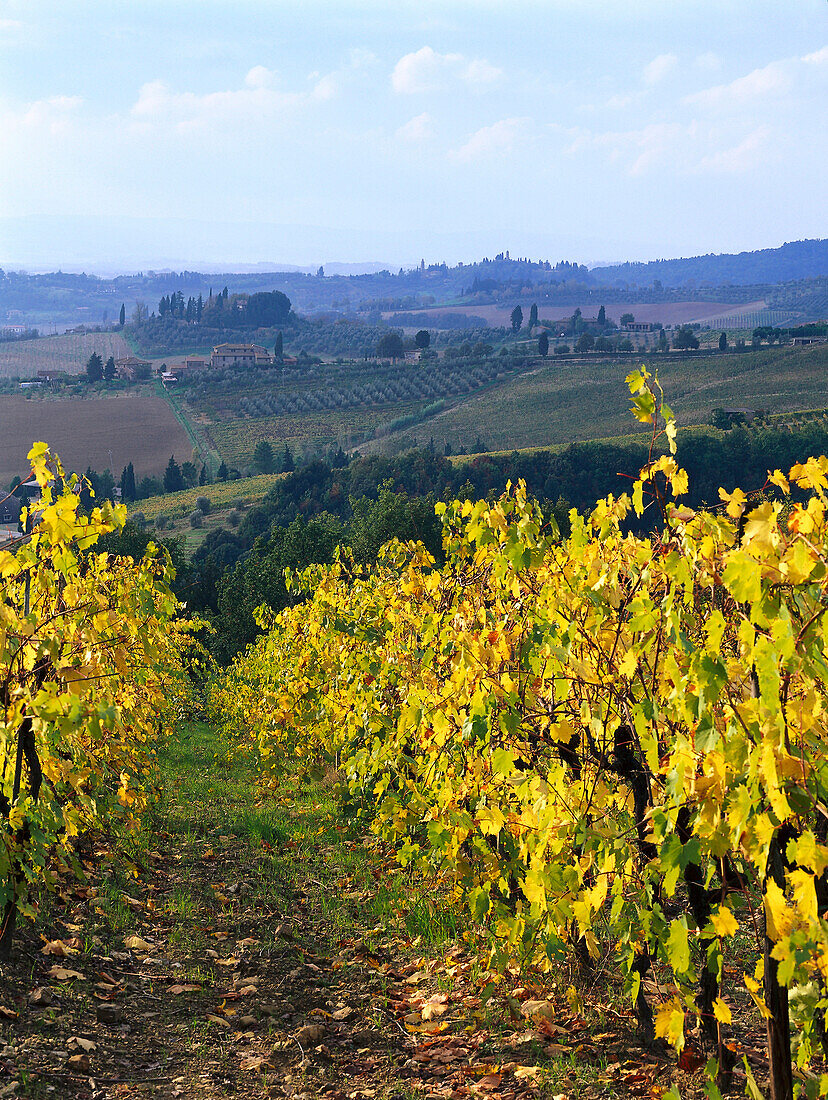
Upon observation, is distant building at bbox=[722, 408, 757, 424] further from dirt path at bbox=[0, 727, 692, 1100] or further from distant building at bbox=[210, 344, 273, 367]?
distant building at bbox=[210, 344, 273, 367]

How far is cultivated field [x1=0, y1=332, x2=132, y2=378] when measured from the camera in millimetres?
140625

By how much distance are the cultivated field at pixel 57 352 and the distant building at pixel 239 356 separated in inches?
850

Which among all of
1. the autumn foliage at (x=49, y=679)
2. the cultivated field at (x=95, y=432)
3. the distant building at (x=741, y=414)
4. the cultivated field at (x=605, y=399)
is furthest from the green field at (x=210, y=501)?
the autumn foliage at (x=49, y=679)

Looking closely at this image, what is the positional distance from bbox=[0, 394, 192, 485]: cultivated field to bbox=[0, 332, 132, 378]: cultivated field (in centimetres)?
3379

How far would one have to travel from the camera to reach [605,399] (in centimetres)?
8462

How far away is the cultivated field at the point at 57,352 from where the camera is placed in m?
141

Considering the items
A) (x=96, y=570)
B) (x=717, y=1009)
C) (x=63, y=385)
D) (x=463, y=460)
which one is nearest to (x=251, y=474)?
(x=463, y=460)

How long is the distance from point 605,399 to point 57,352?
104969 mm

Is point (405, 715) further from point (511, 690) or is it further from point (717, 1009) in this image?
point (717, 1009)

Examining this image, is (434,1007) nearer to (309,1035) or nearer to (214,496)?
(309,1035)

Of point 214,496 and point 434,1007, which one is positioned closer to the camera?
point 434,1007

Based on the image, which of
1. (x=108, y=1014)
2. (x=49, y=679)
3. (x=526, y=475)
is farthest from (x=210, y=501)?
(x=108, y=1014)

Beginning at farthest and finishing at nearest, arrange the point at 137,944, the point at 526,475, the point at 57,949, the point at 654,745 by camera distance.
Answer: the point at 526,475 < the point at 137,944 < the point at 57,949 < the point at 654,745

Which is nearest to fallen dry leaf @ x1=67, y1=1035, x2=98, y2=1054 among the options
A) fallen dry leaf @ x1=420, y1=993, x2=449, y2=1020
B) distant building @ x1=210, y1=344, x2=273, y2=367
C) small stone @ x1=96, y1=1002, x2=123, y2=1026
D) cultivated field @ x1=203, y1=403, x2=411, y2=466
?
small stone @ x1=96, y1=1002, x2=123, y2=1026
